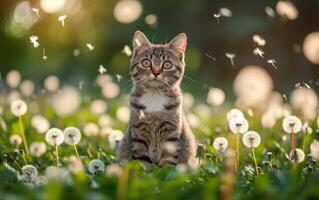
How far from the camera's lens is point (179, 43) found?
6.79 metres

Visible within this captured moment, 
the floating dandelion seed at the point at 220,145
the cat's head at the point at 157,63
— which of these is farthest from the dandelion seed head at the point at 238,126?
the cat's head at the point at 157,63

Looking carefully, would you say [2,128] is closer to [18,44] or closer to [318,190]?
[318,190]

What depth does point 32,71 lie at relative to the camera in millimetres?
19281

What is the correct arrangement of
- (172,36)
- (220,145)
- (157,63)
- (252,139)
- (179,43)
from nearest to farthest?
(252,139) < (220,145) < (157,63) < (179,43) < (172,36)

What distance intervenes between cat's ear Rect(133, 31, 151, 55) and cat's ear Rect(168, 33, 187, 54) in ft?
0.76

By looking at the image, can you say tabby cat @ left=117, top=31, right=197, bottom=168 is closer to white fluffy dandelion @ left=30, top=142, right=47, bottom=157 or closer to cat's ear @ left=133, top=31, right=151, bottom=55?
cat's ear @ left=133, top=31, right=151, bottom=55

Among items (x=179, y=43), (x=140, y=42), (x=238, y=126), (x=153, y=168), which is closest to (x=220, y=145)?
(x=238, y=126)

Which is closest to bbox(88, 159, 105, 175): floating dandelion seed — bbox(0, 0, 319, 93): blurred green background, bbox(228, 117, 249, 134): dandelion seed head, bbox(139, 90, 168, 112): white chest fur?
bbox(228, 117, 249, 134): dandelion seed head

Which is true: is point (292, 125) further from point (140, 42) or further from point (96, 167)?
point (140, 42)

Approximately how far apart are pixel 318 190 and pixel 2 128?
15.5 feet

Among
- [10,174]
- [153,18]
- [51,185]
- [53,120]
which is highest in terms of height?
[53,120]

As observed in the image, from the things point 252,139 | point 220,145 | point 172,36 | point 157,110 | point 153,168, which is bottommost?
point 153,168

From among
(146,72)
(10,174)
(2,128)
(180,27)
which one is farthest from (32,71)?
(10,174)

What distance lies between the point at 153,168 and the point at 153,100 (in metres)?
1.22
